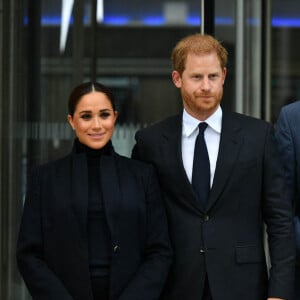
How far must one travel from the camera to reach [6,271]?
534 cm

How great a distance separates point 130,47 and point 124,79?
22 cm

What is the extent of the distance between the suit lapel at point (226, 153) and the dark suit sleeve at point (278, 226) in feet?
0.42

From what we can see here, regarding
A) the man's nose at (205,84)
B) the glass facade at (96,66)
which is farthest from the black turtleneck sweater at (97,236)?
the glass facade at (96,66)

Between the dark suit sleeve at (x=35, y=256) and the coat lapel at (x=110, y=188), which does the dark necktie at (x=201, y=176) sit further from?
the dark suit sleeve at (x=35, y=256)

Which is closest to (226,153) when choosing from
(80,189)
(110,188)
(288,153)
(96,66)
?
(288,153)

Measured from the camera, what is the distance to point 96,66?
5.38 m

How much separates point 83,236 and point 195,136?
2.03 feet

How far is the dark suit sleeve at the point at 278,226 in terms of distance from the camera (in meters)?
3.12

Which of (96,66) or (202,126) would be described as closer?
(202,126)

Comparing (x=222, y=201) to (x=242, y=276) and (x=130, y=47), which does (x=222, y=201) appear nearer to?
(x=242, y=276)

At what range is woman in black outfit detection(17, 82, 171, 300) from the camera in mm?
3111

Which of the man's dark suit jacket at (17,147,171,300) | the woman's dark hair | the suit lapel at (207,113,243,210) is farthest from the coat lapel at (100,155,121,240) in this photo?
the suit lapel at (207,113,243,210)

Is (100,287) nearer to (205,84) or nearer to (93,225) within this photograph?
(93,225)

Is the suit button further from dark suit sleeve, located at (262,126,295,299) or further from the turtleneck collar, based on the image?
dark suit sleeve, located at (262,126,295,299)
